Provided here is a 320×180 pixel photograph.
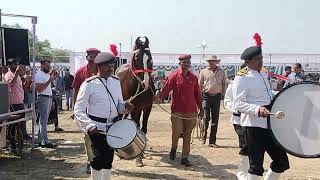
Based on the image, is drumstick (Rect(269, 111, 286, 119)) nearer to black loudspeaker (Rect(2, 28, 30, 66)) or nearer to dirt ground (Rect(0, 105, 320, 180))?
dirt ground (Rect(0, 105, 320, 180))

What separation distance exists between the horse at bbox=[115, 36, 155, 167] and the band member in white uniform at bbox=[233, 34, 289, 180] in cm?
347

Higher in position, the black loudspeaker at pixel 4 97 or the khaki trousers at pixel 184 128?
the black loudspeaker at pixel 4 97

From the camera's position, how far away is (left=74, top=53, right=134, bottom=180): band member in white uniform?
580 cm

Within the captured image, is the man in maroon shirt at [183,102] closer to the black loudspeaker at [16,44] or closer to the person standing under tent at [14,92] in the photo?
the person standing under tent at [14,92]

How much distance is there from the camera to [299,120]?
587 centimetres

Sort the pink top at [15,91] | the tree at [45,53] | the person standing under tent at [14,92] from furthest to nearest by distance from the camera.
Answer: the tree at [45,53] → the pink top at [15,91] → the person standing under tent at [14,92]

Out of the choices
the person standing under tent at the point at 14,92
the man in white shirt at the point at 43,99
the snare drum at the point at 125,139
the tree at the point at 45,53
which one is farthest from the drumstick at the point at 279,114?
the tree at the point at 45,53

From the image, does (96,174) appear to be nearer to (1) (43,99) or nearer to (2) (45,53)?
(1) (43,99)

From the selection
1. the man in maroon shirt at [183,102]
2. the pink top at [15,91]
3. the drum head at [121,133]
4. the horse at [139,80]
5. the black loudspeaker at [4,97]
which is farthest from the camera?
the pink top at [15,91]

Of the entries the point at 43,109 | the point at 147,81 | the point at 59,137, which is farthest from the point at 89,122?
the point at 59,137

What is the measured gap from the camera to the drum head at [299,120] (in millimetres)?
5746

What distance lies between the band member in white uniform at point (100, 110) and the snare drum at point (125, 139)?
0.52 feet

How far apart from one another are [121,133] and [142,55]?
3.71 m

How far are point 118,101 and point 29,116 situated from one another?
471 cm
